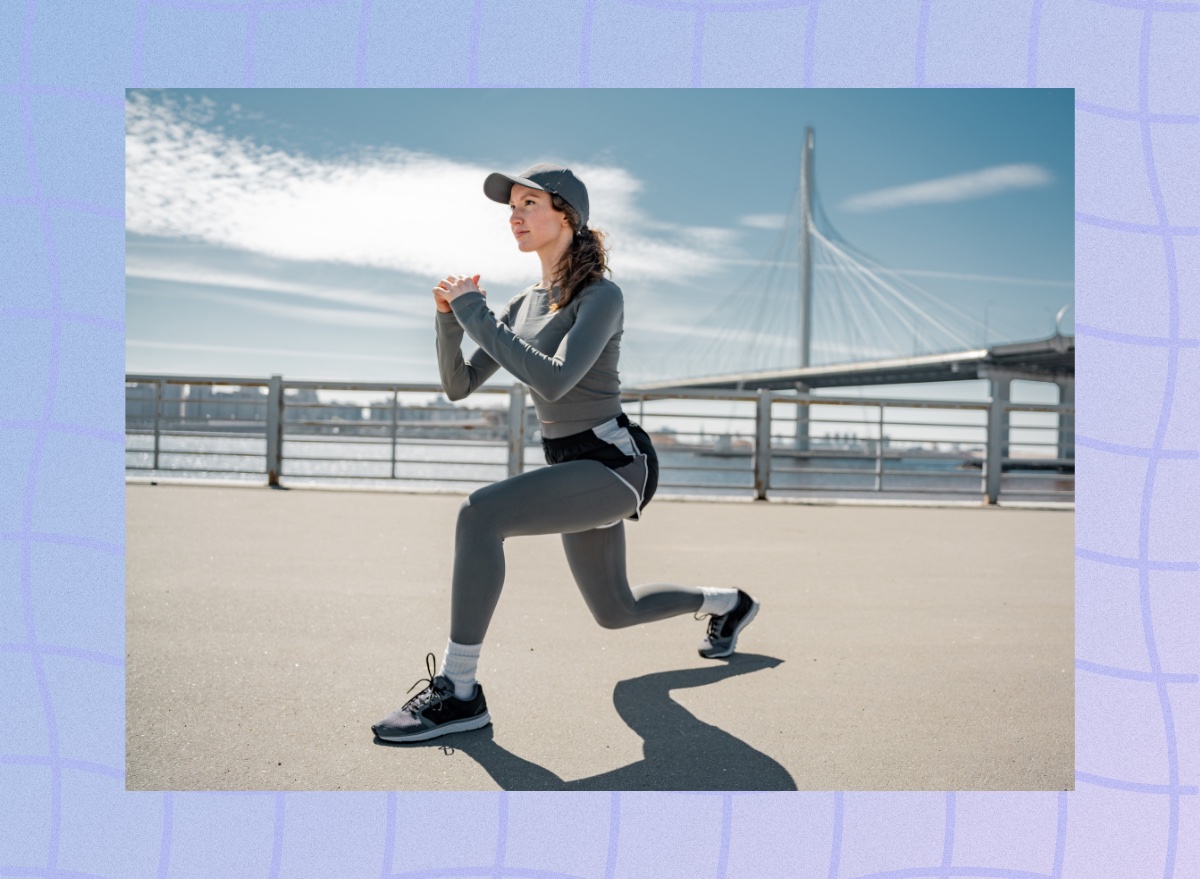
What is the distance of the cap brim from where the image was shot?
1689 mm

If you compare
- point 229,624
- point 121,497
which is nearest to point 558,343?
point 121,497

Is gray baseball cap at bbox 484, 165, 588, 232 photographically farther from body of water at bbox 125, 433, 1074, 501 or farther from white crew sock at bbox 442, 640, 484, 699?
body of water at bbox 125, 433, 1074, 501

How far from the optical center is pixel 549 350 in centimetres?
170

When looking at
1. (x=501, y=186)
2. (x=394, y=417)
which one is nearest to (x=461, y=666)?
(x=501, y=186)

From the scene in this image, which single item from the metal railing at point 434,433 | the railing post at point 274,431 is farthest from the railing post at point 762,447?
the railing post at point 274,431

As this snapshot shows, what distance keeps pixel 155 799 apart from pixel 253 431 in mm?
5778

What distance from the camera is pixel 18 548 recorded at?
55.6 inches

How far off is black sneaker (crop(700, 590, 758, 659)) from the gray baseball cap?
39.4 inches

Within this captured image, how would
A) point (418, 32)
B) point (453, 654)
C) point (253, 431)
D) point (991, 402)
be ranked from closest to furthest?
point (418, 32)
point (453, 654)
point (253, 431)
point (991, 402)

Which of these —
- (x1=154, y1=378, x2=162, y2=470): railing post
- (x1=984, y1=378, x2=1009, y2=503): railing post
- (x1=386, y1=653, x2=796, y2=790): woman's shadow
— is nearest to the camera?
(x1=386, y1=653, x2=796, y2=790): woman's shadow

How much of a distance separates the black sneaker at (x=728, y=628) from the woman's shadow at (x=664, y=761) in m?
0.38

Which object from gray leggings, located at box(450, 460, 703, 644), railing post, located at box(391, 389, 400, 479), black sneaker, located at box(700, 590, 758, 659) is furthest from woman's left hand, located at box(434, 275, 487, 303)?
railing post, located at box(391, 389, 400, 479)

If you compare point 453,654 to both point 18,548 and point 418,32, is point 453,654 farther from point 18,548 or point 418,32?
point 418,32

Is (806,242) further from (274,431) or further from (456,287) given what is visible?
(456,287)
